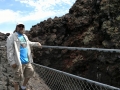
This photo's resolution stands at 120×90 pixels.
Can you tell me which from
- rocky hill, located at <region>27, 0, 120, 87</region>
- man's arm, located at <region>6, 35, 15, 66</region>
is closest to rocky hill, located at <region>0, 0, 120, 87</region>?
rocky hill, located at <region>27, 0, 120, 87</region>

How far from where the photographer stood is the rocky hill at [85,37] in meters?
6.55

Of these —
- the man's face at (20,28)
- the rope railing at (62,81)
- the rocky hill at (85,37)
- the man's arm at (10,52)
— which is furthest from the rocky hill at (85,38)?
the man's arm at (10,52)

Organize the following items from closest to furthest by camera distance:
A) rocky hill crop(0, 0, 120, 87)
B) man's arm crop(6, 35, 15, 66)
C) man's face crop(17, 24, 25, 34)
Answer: man's arm crop(6, 35, 15, 66) → man's face crop(17, 24, 25, 34) → rocky hill crop(0, 0, 120, 87)

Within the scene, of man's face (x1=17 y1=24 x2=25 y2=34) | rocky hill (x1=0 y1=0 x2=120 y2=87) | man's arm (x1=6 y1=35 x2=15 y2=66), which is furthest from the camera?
rocky hill (x1=0 y1=0 x2=120 y2=87)

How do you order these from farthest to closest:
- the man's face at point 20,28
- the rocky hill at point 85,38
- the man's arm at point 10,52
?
the rocky hill at point 85,38 → the man's face at point 20,28 → the man's arm at point 10,52

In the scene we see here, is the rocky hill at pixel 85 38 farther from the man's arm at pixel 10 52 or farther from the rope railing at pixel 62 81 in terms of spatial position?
the man's arm at pixel 10 52

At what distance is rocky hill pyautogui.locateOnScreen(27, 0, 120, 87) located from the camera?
21.5ft

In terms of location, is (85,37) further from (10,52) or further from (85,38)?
(10,52)

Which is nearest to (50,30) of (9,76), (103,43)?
(103,43)

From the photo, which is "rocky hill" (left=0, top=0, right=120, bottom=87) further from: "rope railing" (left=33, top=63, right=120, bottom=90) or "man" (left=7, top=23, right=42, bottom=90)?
"man" (left=7, top=23, right=42, bottom=90)

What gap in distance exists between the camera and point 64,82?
715 centimetres

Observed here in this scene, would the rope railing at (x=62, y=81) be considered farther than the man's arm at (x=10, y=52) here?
Yes

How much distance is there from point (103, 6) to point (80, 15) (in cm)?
109

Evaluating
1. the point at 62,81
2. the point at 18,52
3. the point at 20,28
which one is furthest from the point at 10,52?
the point at 62,81
